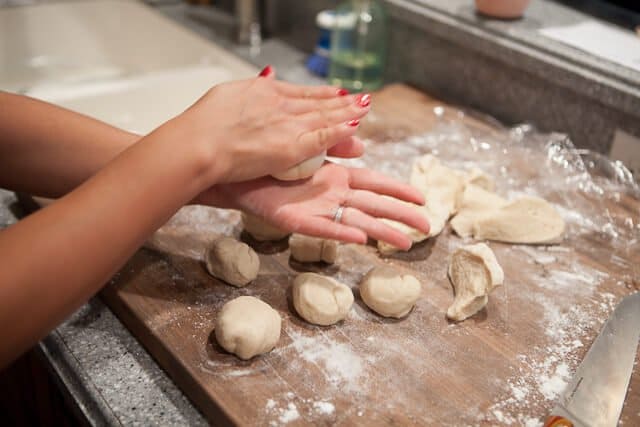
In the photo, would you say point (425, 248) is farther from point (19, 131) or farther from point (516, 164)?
point (19, 131)

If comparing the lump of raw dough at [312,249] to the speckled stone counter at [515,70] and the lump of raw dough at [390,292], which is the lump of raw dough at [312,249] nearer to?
the lump of raw dough at [390,292]

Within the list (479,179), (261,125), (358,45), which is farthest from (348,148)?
(358,45)

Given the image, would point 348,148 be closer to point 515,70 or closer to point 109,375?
point 109,375

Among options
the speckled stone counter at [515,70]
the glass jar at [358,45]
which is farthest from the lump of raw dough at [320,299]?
the glass jar at [358,45]

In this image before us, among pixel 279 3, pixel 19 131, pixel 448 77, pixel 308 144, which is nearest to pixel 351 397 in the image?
pixel 308 144

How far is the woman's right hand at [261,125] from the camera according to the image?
2.80 ft

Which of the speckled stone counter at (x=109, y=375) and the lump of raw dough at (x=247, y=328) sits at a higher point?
the lump of raw dough at (x=247, y=328)

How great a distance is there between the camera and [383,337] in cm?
92

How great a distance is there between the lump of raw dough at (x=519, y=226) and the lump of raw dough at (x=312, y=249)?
279 millimetres

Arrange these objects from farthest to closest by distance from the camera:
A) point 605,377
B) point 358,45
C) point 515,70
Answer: point 358,45
point 515,70
point 605,377

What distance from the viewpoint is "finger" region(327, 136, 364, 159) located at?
3.47ft

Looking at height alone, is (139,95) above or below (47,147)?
below

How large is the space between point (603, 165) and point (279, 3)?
1269 millimetres

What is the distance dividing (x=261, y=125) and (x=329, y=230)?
180 millimetres
